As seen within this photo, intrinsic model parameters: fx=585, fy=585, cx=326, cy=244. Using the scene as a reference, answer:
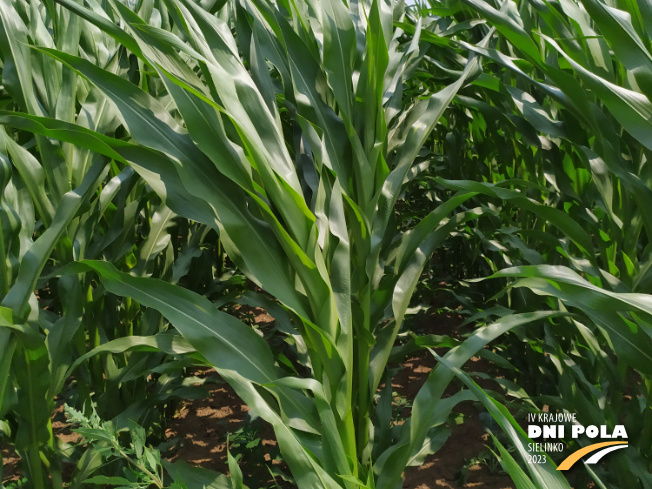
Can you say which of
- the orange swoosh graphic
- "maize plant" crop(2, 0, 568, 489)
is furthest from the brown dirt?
"maize plant" crop(2, 0, 568, 489)

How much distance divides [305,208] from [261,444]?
95cm

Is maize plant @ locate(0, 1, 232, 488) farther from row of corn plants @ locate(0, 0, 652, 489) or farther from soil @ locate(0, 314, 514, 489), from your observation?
soil @ locate(0, 314, 514, 489)

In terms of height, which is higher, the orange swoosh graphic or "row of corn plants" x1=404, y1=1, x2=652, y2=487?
"row of corn plants" x1=404, y1=1, x2=652, y2=487

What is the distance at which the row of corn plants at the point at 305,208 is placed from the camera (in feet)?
3.29

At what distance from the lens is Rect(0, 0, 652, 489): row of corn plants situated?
100 cm

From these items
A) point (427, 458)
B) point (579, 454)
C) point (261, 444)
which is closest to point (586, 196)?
point (579, 454)

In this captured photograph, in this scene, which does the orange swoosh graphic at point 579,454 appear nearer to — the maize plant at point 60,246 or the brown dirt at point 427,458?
the brown dirt at point 427,458

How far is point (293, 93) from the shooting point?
1396 millimetres

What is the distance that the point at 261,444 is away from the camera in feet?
5.49

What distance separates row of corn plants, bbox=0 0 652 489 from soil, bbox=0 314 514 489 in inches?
12.9

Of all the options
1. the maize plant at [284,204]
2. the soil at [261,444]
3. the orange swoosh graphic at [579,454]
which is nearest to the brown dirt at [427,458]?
the soil at [261,444]

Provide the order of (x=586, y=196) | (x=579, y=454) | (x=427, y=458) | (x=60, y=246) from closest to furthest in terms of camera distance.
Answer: (x=579, y=454) < (x=60, y=246) < (x=586, y=196) < (x=427, y=458)

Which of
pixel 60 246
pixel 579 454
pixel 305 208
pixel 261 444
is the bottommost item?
pixel 579 454

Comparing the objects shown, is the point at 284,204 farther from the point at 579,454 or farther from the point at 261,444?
the point at 261,444
